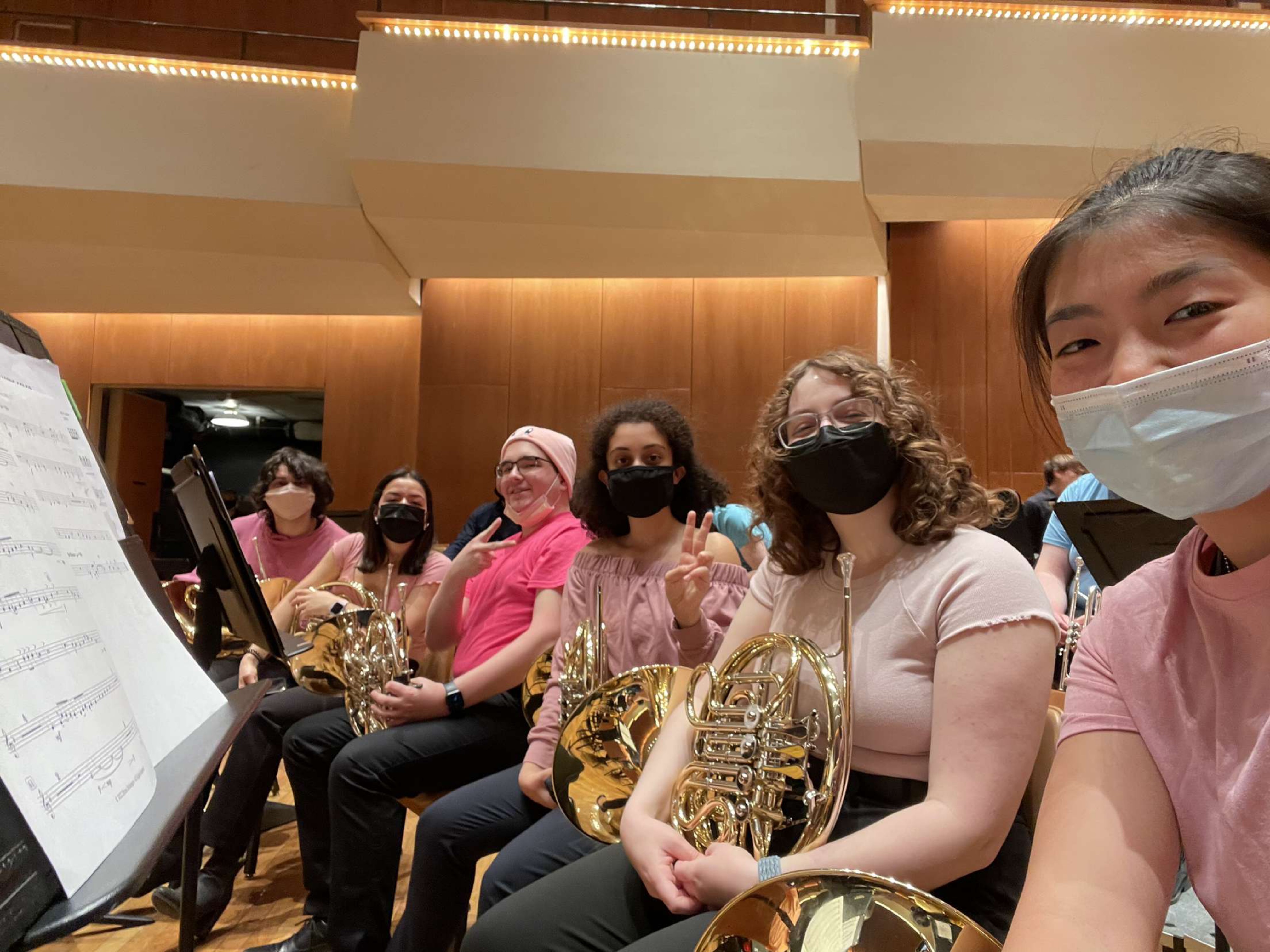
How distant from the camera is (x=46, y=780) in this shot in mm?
604

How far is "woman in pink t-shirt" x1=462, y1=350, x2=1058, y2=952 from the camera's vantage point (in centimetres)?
119

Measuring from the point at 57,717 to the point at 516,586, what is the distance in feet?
6.31

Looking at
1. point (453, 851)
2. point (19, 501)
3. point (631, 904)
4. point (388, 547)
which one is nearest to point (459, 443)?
point (388, 547)

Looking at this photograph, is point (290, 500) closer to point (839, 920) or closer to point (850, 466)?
point (850, 466)

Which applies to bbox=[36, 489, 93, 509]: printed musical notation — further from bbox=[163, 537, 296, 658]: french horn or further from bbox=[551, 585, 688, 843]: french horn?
bbox=[163, 537, 296, 658]: french horn

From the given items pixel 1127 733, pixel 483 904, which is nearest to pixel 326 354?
pixel 483 904

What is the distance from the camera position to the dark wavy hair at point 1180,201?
74 centimetres

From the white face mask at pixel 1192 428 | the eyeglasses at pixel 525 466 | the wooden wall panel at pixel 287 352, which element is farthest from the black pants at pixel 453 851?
the wooden wall panel at pixel 287 352

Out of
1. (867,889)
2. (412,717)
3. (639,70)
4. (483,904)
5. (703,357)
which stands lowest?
(483,904)

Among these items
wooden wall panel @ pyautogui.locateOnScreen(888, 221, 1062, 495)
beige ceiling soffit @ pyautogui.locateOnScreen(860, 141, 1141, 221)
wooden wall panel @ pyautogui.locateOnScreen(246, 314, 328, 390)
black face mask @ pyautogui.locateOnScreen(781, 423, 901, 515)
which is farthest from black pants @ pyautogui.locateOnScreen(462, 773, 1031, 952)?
wooden wall panel @ pyautogui.locateOnScreen(246, 314, 328, 390)

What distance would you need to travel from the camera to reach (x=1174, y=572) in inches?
31.2

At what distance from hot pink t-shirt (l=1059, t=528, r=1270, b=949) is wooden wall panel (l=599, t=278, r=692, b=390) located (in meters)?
6.39

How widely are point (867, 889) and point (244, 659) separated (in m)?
2.74

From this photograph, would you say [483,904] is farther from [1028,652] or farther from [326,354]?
[326,354]
